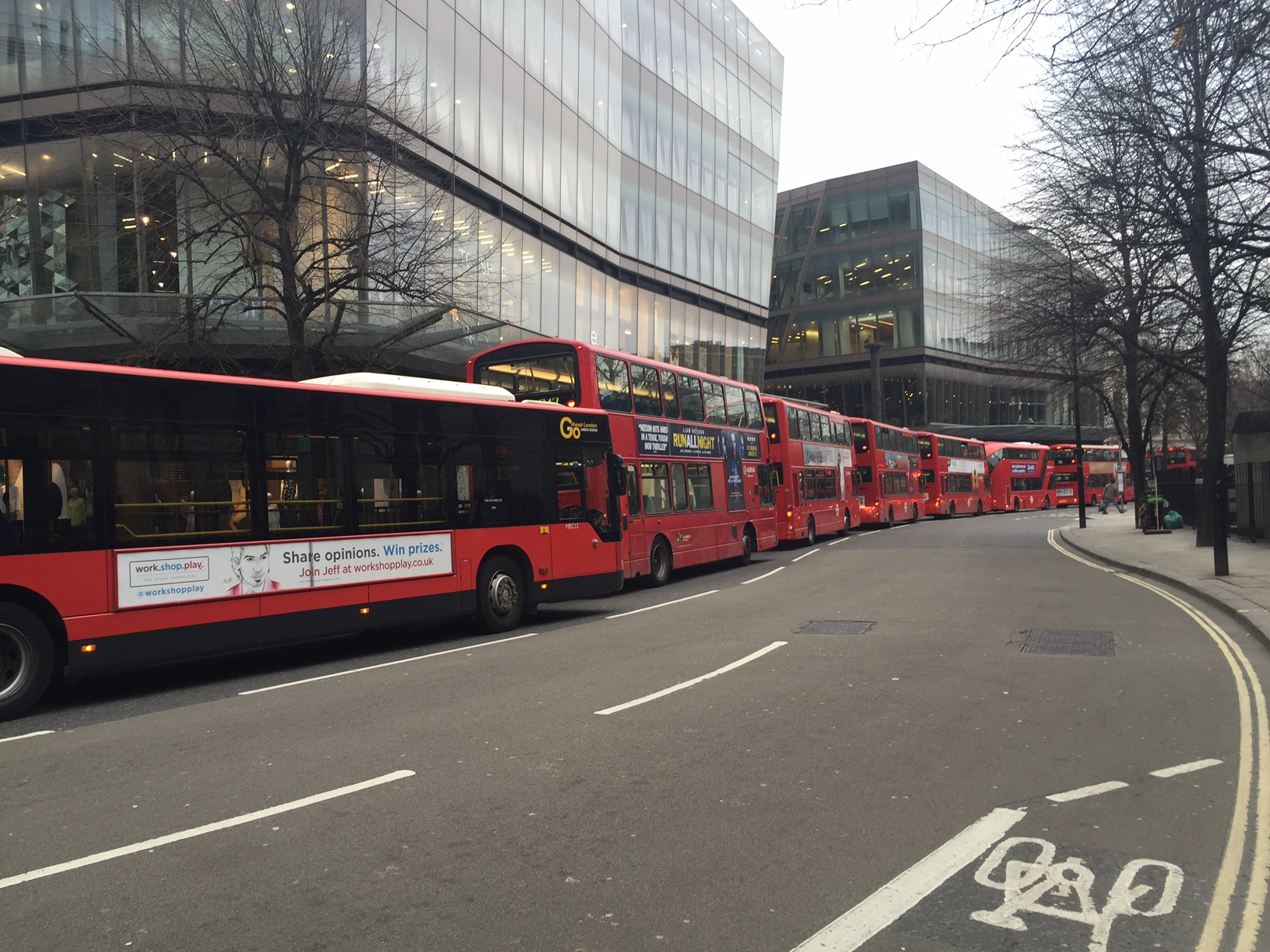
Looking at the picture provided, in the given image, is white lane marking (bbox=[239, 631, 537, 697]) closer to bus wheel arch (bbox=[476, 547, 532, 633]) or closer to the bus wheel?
bus wheel arch (bbox=[476, 547, 532, 633])

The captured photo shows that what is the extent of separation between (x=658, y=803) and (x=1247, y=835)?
3043 millimetres

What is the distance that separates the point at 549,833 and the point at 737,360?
4533 centimetres

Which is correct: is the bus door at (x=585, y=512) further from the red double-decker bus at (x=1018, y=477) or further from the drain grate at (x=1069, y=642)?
the red double-decker bus at (x=1018, y=477)

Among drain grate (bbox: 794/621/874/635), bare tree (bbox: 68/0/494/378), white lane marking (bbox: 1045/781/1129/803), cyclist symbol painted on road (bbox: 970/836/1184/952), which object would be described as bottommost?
drain grate (bbox: 794/621/874/635)

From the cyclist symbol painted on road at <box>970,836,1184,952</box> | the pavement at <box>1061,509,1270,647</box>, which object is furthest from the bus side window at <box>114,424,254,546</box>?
the pavement at <box>1061,509,1270,647</box>

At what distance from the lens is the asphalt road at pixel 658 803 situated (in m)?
3.78

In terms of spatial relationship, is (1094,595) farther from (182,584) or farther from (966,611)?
(182,584)

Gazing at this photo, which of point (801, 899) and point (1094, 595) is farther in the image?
point (1094, 595)

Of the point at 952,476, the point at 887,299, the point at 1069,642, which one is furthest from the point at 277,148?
the point at 887,299

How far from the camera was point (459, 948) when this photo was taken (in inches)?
139

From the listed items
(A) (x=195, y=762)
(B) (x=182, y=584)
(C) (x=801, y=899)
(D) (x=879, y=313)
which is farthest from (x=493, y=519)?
(D) (x=879, y=313)

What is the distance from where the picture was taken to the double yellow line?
12.1ft

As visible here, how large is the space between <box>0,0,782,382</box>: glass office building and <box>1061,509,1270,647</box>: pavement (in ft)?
50.3

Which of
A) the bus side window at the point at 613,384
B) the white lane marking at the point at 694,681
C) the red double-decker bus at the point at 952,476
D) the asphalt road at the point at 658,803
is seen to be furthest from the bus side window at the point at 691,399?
the red double-decker bus at the point at 952,476
